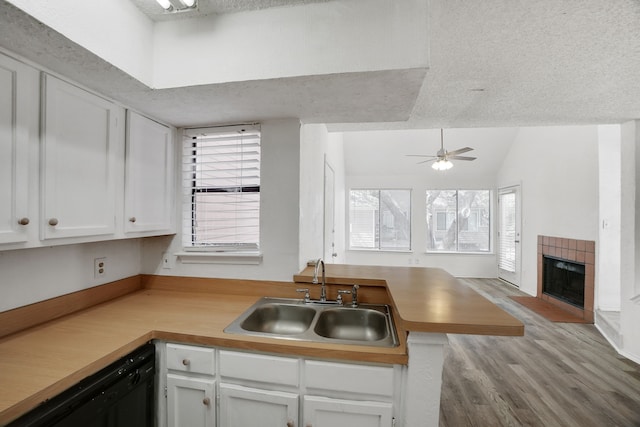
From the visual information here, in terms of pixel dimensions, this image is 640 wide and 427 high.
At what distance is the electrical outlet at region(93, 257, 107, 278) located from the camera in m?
1.68

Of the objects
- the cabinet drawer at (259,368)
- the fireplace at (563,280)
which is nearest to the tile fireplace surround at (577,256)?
the fireplace at (563,280)

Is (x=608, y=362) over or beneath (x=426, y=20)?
beneath

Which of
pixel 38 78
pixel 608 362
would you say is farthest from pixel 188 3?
pixel 608 362

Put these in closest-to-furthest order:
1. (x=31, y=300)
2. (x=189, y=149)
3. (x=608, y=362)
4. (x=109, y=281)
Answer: (x=31, y=300) < (x=109, y=281) < (x=189, y=149) < (x=608, y=362)

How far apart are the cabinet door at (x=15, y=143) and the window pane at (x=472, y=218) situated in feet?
22.1

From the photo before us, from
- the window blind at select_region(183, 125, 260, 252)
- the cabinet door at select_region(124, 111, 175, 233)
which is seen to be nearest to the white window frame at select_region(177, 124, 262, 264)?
the window blind at select_region(183, 125, 260, 252)

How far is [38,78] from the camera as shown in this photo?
3.74ft

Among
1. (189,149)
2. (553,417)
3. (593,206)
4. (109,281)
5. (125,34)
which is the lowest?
(553,417)

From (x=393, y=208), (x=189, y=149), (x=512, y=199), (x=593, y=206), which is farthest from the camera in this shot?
(x=393, y=208)

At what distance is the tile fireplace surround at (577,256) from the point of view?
138 inches

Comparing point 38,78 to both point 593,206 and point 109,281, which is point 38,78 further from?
point 593,206

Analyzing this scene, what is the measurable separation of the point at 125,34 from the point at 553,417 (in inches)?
139

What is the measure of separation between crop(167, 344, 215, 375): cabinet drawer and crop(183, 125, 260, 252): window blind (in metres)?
0.77

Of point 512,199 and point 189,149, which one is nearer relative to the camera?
point 189,149
